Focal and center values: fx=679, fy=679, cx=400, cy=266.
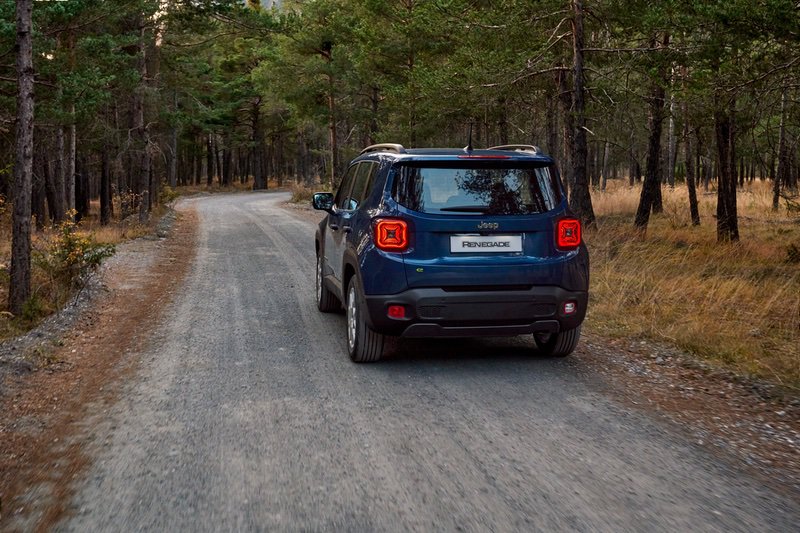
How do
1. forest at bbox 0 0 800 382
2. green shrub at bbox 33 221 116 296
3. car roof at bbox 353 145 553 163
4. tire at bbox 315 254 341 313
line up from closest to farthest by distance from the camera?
car roof at bbox 353 145 553 163 < tire at bbox 315 254 341 313 < forest at bbox 0 0 800 382 < green shrub at bbox 33 221 116 296

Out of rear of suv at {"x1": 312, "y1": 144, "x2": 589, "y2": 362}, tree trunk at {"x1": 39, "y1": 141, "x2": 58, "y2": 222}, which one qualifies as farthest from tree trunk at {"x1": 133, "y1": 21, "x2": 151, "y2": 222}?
rear of suv at {"x1": 312, "y1": 144, "x2": 589, "y2": 362}

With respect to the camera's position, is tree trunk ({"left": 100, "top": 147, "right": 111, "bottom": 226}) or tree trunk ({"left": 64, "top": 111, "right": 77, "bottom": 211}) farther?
tree trunk ({"left": 100, "top": 147, "right": 111, "bottom": 226})

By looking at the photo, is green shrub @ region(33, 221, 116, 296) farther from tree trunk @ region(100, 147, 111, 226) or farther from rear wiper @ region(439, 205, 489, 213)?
tree trunk @ region(100, 147, 111, 226)

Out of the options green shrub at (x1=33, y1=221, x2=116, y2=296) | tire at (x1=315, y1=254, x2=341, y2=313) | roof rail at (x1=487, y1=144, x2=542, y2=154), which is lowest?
tire at (x1=315, y1=254, x2=341, y2=313)

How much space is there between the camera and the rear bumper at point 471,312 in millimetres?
5625

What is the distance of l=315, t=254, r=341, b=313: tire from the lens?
8.58 meters

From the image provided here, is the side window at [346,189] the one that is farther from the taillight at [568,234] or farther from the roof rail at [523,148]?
the taillight at [568,234]

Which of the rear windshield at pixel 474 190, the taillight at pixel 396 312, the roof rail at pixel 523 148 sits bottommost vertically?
the taillight at pixel 396 312

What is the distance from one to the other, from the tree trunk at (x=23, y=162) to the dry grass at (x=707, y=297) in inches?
321

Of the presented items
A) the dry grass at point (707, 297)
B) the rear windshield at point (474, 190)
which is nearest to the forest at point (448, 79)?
the dry grass at point (707, 297)

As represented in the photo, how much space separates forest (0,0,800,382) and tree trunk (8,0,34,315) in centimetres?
2

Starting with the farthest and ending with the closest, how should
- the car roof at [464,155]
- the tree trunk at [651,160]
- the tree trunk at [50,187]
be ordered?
1. the tree trunk at [50,187]
2. the tree trunk at [651,160]
3. the car roof at [464,155]

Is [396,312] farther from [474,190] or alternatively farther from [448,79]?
[448,79]

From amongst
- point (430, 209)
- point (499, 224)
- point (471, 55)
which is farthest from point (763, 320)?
point (471, 55)
